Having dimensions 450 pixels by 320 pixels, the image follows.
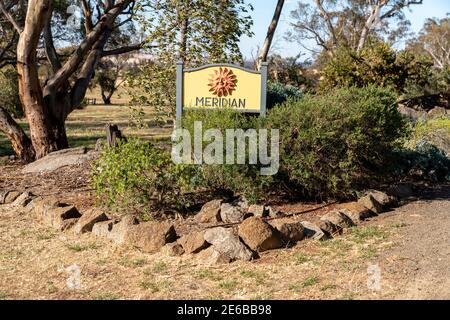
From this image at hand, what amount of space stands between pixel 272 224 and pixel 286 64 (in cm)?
2009

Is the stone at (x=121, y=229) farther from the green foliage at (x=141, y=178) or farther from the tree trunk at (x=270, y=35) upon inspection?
the tree trunk at (x=270, y=35)

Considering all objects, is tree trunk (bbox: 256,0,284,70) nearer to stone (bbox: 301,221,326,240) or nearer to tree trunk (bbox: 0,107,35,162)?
tree trunk (bbox: 0,107,35,162)

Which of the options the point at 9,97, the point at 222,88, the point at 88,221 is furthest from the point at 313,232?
the point at 9,97

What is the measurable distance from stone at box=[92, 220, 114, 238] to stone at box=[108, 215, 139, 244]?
7cm

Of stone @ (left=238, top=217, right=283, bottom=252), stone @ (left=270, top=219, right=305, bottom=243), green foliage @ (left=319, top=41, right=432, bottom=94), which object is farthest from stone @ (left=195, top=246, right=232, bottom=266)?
green foliage @ (left=319, top=41, right=432, bottom=94)

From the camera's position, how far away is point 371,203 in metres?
7.02

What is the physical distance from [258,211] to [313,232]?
0.93 metres

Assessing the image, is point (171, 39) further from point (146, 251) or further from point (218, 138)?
point (146, 251)

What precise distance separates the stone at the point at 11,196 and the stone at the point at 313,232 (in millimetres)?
4309

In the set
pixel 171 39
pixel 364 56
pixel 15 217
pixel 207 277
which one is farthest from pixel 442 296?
pixel 364 56

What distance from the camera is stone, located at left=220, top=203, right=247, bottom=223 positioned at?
6.66 metres

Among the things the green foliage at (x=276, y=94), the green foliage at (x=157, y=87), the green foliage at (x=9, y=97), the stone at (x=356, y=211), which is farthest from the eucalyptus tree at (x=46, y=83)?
the green foliage at (x=9, y=97)

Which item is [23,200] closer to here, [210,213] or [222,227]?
[210,213]

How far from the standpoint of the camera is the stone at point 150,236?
19.0 ft
